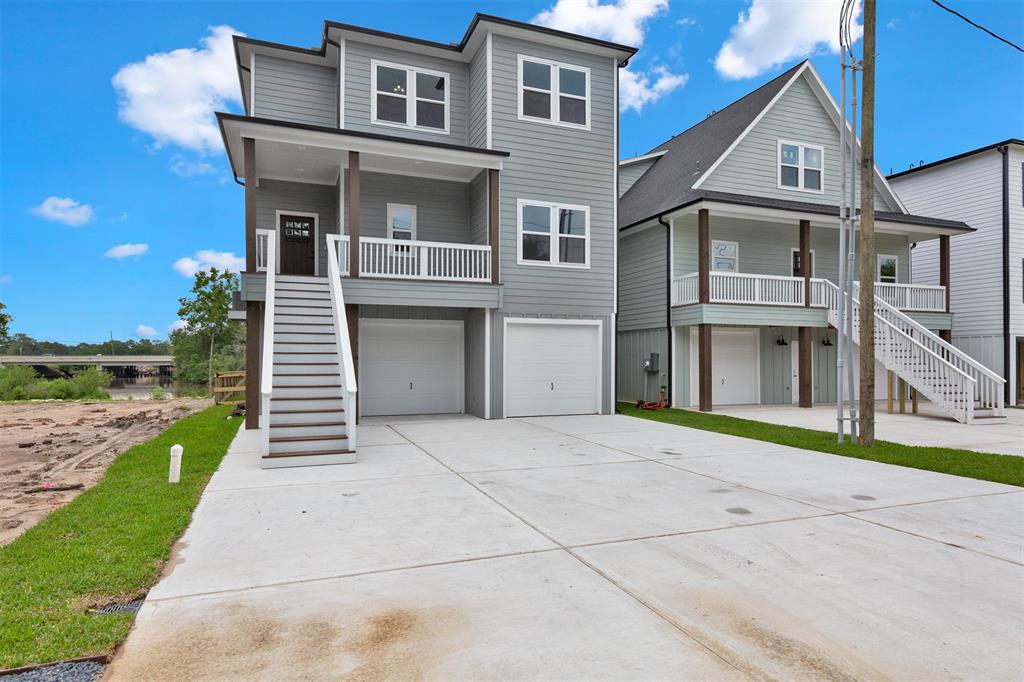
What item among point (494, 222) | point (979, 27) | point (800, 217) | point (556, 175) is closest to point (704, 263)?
point (800, 217)

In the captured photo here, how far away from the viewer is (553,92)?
552 inches

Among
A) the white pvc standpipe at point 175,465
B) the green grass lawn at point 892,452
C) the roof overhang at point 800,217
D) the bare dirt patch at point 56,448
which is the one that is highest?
the roof overhang at point 800,217

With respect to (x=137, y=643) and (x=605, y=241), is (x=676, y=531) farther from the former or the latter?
(x=605, y=241)

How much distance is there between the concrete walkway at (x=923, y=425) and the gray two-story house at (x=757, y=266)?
925mm

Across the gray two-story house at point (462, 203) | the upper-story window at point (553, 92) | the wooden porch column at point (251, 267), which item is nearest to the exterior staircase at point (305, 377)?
the wooden porch column at point (251, 267)

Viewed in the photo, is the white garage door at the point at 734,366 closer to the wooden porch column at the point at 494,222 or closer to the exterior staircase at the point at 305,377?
the wooden porch column at the point at 494,222

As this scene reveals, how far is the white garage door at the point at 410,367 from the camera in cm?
1388

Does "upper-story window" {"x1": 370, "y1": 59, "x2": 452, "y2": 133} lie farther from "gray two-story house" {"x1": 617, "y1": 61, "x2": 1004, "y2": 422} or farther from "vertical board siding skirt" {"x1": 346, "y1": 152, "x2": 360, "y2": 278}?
"gray two-story house" {"x1": 617, "y1": 61, "x2": 1004, "y2": 422}

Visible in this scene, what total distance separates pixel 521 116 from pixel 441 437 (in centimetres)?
776

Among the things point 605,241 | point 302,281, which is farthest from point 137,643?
point 605,241

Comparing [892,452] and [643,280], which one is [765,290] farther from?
[892,452]

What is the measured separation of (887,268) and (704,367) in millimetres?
8217

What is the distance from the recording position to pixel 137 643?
3.06m

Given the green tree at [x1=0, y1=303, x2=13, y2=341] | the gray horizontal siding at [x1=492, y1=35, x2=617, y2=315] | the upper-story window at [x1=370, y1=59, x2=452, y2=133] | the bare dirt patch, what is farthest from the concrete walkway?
the green tree at [x1=0, y1=303, x2=13, y2=341]
